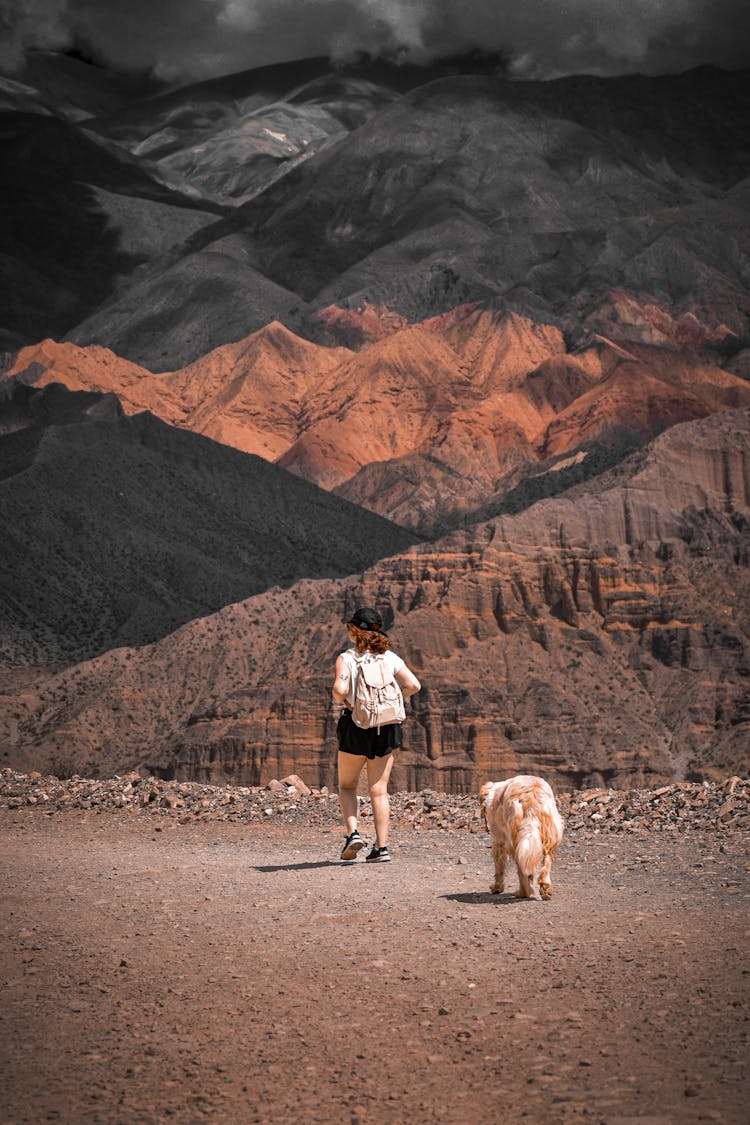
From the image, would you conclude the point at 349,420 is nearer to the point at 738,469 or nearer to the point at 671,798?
the point at 738,469

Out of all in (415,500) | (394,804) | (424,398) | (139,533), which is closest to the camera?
(394,804)

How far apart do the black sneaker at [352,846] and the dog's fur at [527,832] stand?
1724 mm

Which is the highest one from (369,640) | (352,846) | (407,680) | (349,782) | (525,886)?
(369,640)

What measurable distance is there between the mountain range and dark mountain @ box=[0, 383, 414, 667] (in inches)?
9.0

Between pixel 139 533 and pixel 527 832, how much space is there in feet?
261

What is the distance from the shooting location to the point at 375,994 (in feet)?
24.4

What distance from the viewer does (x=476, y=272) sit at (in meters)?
172

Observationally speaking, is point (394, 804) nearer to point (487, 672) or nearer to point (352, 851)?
point (352, 851)

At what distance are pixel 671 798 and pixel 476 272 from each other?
161634 millimetres

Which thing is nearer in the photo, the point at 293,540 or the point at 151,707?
the point at 151,707

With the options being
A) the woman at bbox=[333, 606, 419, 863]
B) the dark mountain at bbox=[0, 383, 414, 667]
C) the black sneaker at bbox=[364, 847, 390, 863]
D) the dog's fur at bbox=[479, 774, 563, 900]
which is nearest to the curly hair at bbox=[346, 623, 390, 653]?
the woman at bbox=[333, 606, 419, 863]

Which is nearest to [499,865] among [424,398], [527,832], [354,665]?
[527,832]

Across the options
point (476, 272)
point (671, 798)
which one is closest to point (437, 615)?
point (671, 798)

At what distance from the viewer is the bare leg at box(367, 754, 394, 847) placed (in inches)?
457
